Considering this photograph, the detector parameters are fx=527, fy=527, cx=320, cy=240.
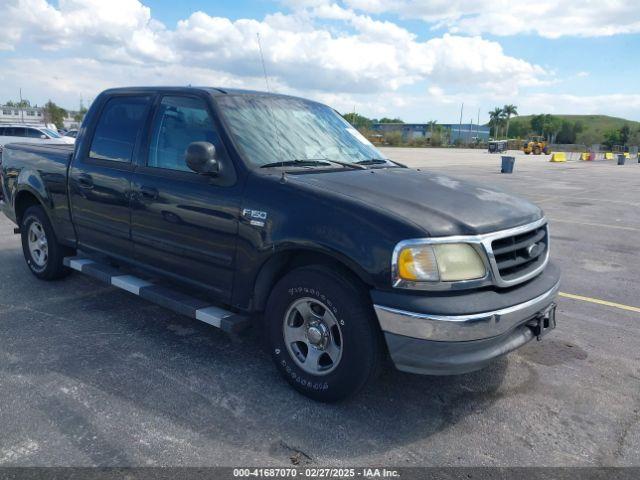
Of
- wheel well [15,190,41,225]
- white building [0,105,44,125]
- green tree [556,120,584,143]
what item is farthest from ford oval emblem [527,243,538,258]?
green tree [556,120,584,143]

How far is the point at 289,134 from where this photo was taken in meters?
4.00

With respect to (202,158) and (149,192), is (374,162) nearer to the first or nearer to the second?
(202,158)

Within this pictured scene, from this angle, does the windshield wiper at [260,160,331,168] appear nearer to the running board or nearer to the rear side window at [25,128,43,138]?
the running board

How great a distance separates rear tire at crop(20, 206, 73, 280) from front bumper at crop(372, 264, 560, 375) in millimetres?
3849

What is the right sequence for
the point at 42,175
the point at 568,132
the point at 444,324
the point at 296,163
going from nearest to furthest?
the point at 444,324 → the point at 296,163 → the point at 42,175 → the point at 568,132

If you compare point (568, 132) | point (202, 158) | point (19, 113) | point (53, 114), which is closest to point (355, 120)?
point (53, 114)

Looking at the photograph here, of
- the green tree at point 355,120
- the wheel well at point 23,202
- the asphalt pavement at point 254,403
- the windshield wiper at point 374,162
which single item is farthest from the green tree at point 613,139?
the wheel well at point 23,202

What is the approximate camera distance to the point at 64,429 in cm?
293

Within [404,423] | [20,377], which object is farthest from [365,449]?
[20,377]

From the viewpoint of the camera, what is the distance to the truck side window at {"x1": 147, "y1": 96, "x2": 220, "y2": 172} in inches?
152

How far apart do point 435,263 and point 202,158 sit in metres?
1.64

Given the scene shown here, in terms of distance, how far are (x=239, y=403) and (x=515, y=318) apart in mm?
1719

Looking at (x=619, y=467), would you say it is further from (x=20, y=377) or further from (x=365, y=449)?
(x=20, y=377)

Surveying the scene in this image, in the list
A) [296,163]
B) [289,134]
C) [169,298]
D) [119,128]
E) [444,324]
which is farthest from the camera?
[119,128]
